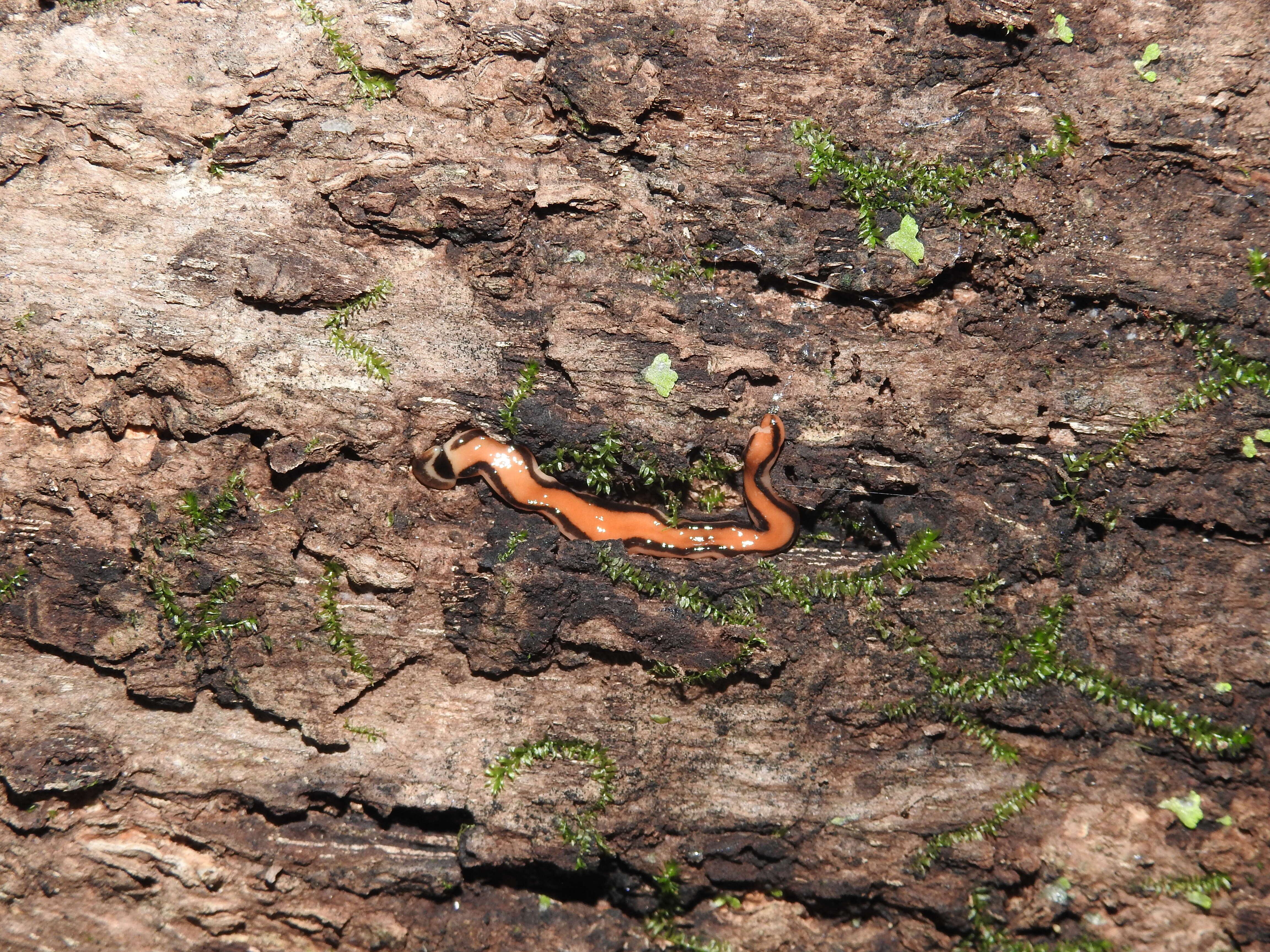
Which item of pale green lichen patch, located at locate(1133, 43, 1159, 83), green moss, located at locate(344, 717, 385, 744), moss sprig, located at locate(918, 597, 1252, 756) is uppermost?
pale green lichen patch, located at locate(1133, 43, 1159, 83)

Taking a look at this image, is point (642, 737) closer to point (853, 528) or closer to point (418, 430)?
point (853, 528)

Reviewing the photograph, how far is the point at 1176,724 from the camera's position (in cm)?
400

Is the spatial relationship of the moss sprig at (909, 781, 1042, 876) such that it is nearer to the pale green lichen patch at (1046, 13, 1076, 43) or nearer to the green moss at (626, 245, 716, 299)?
the green moss at (626, 245, 716, 299)

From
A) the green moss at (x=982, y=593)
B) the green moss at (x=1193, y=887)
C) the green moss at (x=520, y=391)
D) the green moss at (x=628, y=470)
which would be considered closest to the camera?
the green moss at (x=1193, y=887)

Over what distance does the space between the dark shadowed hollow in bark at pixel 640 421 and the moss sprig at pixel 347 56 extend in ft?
0.08

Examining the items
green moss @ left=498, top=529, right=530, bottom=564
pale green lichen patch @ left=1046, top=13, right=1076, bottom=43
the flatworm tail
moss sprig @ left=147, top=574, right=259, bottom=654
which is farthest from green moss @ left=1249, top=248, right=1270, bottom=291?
moss sprig @ left=147, top=574, right=259, bottom=654

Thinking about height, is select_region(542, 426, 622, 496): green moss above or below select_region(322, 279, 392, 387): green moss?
below

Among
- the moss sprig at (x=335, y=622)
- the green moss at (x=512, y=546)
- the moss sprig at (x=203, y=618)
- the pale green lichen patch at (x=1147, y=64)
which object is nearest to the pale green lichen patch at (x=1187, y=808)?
the green moss at (x=512, y=546)

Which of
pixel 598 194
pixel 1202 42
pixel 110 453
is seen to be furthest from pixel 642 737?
pixel 1202 42

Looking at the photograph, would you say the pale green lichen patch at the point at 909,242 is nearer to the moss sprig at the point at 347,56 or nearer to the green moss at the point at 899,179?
the green moss at the point at 899,179

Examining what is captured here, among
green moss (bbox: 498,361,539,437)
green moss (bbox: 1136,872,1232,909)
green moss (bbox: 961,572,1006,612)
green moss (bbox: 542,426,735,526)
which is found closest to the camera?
green moss (bbox: 1136,872,1232,909)

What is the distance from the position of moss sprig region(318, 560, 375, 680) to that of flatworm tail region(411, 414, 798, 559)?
0.69 metres

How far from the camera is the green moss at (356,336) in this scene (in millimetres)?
Answer: 4031

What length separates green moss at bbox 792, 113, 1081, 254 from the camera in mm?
4031
